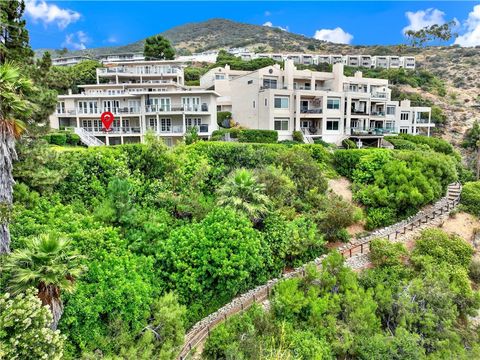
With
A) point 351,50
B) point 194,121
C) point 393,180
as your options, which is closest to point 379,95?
point 194,121

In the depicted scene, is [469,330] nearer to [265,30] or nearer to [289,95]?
[289,95]

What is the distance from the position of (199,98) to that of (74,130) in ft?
43.6

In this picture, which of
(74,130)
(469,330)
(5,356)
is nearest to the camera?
(5,356)

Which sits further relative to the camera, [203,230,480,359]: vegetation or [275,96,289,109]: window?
[275,96,289,109]: window

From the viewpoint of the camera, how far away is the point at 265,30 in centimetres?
14525

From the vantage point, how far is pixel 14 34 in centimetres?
1339

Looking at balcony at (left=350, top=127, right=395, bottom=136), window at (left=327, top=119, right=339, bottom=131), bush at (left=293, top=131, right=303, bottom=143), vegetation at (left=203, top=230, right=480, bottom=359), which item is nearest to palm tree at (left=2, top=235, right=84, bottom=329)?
vegetation at (left=203, top=230, right=480, bottom=359)

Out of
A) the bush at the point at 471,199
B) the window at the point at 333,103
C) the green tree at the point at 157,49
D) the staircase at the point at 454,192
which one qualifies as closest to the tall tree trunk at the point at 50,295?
the bush at the point at 471,199

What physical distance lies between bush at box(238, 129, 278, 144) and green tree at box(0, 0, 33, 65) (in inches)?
844

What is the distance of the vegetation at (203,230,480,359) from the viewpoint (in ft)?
41.5

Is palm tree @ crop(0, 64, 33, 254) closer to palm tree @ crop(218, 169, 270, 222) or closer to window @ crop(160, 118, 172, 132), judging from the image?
palm tree @ crop(218, 169, 270, 222)

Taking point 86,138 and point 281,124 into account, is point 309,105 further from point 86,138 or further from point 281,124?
point 86,138

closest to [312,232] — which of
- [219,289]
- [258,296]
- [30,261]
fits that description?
[258,296]

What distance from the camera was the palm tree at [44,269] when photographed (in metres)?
8.72
